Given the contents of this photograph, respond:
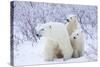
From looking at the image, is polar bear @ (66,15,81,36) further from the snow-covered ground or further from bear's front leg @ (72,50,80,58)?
the snow-covered ground

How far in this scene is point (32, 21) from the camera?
153 cm

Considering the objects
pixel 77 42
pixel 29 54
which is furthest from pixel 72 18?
pixel 29 54

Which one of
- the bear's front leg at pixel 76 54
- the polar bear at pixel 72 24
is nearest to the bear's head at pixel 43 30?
the polar bear at pixel 72 24

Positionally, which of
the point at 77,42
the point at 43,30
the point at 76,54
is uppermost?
the point at 43,30

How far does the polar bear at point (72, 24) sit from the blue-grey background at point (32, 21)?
0.03m

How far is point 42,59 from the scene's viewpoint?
1.56 meters

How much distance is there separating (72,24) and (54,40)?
0.23m

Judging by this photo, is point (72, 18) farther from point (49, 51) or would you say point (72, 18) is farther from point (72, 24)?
point (49, 51)

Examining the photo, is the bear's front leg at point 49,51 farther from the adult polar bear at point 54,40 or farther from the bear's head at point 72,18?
the bear's head at point 72,18

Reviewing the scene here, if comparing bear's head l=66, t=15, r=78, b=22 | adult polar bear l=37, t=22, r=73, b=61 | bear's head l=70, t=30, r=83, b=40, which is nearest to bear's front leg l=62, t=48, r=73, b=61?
adult polar bear l=37, t=22, r=73, b=61

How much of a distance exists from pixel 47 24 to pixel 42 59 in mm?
293

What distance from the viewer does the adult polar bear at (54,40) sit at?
1.56 m
